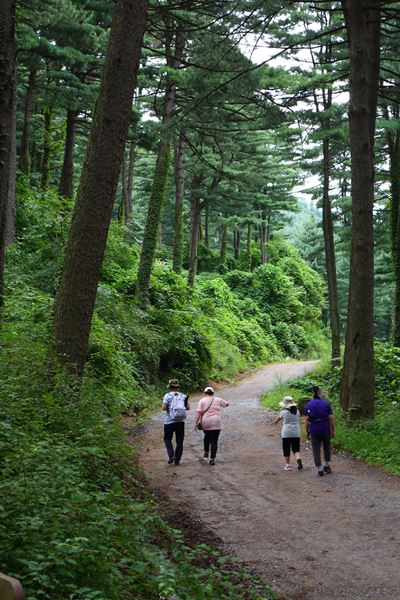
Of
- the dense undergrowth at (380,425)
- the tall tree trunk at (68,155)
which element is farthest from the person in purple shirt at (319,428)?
the tall tree trunk at (68,155)

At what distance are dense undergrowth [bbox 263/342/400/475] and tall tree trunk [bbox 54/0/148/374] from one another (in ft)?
19.8

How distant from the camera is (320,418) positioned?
36.2 ft

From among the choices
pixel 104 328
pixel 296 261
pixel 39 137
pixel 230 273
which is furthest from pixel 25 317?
pixel 296 261

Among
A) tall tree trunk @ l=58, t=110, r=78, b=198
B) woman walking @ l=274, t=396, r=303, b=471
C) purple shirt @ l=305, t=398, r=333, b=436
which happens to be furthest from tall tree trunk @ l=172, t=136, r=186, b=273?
purple shirt @ l=305, t=398, r=333, b=436

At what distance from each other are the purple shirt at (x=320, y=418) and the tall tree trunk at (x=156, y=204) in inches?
438

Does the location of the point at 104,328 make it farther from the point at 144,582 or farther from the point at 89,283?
the point at 144,582

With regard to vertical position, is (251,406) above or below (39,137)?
below

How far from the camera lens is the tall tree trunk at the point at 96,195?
8758 millimetres

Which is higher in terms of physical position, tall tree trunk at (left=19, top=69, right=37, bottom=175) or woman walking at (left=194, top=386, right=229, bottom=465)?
tall tree trunk at (left=19, top=69, right=37, bottom=175)

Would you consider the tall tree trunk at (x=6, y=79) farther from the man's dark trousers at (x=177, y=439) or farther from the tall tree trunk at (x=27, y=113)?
the tall tree trunk at (x=27, y=113)

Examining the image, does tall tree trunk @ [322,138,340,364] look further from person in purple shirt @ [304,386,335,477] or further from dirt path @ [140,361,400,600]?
person in purple shirt @ [304,386,335,477]

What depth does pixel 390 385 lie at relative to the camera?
627 inches

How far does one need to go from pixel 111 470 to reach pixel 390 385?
1046cm

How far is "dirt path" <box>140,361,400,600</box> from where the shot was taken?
6027 mm
